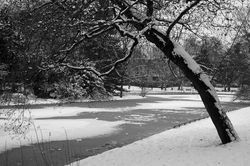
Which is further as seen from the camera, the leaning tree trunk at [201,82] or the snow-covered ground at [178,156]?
the leaning tree trunk at [201,82]

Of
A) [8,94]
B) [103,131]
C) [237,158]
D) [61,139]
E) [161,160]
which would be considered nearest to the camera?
[237,158]

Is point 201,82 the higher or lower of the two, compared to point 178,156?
higher

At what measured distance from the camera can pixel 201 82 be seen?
28.1 feet

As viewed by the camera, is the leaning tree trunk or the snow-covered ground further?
the leaning tree trunk

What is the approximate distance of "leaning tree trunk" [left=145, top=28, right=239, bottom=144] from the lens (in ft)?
27.9

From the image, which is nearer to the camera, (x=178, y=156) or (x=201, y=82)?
(x=178, y=156)

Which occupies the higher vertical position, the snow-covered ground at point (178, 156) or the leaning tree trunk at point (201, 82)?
the leaning tree trunk at point (201, 82)

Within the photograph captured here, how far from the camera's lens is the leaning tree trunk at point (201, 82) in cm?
851

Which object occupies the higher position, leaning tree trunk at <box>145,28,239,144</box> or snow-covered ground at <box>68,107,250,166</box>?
leaning tree trunk at <box>145,28,239,144</box>

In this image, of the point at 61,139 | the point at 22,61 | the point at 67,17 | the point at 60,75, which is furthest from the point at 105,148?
the point at 67,17

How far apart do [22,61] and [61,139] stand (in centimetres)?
640

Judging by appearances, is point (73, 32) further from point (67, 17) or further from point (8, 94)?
point (8, 94)

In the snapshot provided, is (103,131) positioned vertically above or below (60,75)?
below

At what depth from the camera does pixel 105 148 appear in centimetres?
1193
